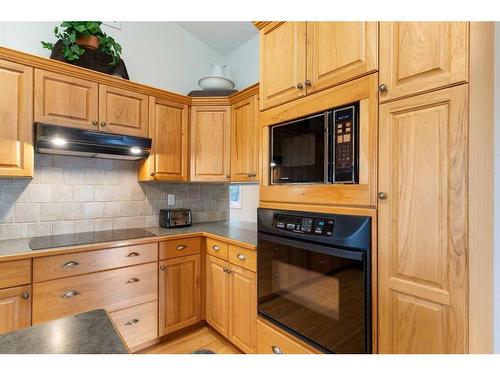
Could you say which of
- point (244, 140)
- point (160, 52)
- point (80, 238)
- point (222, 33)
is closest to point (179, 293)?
point (80, 238)

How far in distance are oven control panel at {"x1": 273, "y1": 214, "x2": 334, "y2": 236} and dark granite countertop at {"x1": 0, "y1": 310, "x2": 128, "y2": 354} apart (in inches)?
34.0

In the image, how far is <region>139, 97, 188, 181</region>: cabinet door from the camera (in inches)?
84.0

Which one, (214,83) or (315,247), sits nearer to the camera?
(315,247)

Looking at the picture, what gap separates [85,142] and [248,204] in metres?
1.55

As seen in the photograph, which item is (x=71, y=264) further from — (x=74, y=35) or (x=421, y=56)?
(x=421, y=56)

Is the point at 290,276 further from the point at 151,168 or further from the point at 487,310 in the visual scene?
the point at 151,168

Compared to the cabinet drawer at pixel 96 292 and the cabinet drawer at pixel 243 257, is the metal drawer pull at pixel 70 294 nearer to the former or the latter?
the cabinet drawer at pixel 96 292

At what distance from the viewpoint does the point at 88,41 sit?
1.84 metres

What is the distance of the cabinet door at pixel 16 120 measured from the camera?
4.94 ft

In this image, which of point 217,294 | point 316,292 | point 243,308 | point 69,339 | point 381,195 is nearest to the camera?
point 69,339

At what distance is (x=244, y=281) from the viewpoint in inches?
66.2

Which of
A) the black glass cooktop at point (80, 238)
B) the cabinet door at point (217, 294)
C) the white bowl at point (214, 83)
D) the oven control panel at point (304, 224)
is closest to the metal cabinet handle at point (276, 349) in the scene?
the cabinet door at point (217, 294)

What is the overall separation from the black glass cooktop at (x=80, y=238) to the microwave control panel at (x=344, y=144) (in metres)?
1.51
